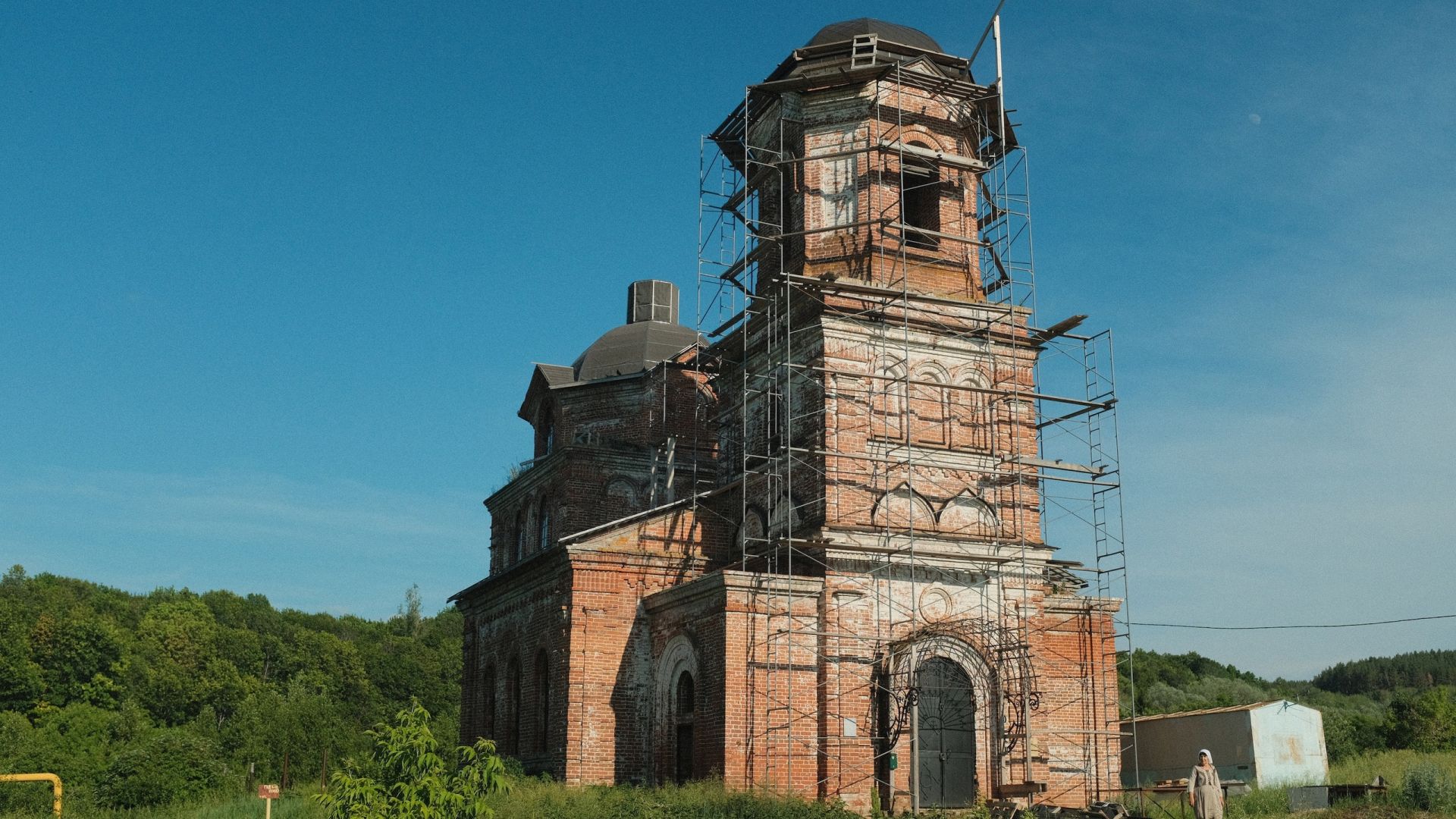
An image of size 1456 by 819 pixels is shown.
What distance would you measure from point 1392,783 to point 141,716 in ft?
159

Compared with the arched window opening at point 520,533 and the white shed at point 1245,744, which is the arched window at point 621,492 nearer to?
the arched window opening at point 520,533

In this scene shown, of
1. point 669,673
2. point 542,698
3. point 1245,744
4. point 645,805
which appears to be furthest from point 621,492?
point 1245,744

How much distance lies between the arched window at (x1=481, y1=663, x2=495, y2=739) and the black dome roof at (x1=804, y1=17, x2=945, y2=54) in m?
13.5

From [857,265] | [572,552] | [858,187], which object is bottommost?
[572,552]

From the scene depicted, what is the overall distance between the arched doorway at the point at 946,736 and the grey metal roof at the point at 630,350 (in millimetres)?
12165

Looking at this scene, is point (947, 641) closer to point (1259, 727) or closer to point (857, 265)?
point (857, 265)

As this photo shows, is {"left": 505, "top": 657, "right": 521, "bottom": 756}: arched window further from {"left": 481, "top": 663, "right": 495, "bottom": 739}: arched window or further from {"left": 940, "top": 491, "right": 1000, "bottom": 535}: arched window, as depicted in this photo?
{"left": 940, "top": 491, "right": 1000, "bottom": 535}: arched window

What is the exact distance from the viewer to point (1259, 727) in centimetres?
2531

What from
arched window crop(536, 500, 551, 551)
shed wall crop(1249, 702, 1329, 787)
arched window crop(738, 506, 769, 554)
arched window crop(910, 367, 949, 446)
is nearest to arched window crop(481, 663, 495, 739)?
arched window crop(536, 500, 551, 551)

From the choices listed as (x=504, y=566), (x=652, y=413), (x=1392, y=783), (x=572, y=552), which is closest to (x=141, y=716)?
(x=504, y=566)

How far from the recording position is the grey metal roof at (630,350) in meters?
30.7

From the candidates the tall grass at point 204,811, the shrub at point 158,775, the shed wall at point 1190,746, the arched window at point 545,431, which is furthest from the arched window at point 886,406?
the shrub at point 158,775

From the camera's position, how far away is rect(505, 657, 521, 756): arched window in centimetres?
2505

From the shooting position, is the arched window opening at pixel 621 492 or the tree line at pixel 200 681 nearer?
the arched window opening at pixel 621 492
